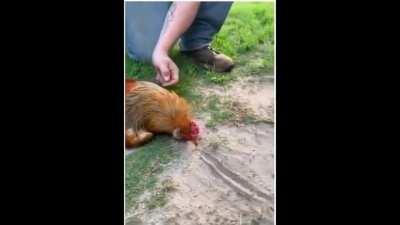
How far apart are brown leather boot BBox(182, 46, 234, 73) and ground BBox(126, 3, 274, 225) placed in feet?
0.11

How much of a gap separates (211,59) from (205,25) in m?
0.20

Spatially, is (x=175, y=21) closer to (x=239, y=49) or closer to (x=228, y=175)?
(x=239, y=49)

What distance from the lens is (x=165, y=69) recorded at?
3.21m

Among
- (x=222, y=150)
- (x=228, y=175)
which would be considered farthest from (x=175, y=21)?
(x=228, y=175)

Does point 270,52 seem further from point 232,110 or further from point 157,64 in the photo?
point 157,64

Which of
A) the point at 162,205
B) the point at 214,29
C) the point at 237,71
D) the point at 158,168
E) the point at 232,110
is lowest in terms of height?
the point at 162,205

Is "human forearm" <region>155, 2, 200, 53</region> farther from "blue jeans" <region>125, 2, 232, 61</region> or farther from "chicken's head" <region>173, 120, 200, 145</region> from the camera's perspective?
"chicken's head" <region>173, 120, 200, 145</region>

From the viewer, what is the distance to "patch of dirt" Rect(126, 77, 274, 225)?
3.09 metres

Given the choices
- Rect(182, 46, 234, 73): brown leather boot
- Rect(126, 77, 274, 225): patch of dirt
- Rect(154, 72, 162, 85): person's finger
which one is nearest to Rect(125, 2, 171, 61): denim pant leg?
Rect(154, 72, 162, 85): person's finger

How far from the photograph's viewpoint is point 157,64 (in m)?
3.22

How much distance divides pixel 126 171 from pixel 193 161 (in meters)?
0.38

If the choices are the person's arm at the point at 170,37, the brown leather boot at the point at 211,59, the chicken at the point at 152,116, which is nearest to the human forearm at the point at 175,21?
the person's arm at the point at 170,37

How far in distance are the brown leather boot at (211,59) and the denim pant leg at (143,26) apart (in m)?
0.21
